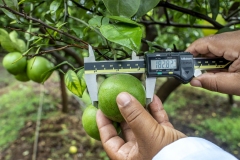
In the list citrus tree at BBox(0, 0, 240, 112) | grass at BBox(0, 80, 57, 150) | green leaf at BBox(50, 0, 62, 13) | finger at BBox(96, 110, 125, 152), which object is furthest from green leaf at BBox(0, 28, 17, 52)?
grass at BBox(0, 80, 57, 150)

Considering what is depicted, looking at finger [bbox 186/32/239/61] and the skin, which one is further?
finger [bbox 186/32/239/61]

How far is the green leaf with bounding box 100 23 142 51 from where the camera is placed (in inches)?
23.7

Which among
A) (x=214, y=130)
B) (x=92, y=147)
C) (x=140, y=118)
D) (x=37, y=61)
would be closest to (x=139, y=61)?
(x=140, y=118)

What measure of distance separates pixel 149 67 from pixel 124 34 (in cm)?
28

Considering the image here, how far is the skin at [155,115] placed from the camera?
735 mm

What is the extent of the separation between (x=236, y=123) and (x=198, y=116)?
0.54 m

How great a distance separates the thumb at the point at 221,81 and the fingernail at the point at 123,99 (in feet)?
1.10

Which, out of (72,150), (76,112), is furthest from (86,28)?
(76,112)

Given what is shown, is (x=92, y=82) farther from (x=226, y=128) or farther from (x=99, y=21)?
(x=226, y=128)

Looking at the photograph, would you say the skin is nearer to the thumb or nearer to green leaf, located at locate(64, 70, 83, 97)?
the thumb

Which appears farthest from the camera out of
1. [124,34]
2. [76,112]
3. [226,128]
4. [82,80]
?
[76,112]

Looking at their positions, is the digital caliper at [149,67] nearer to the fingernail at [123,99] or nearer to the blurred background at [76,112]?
the fingernail at [123,99]

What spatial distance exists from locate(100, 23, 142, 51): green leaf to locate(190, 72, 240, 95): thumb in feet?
1.30

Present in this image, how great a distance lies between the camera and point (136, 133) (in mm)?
757
